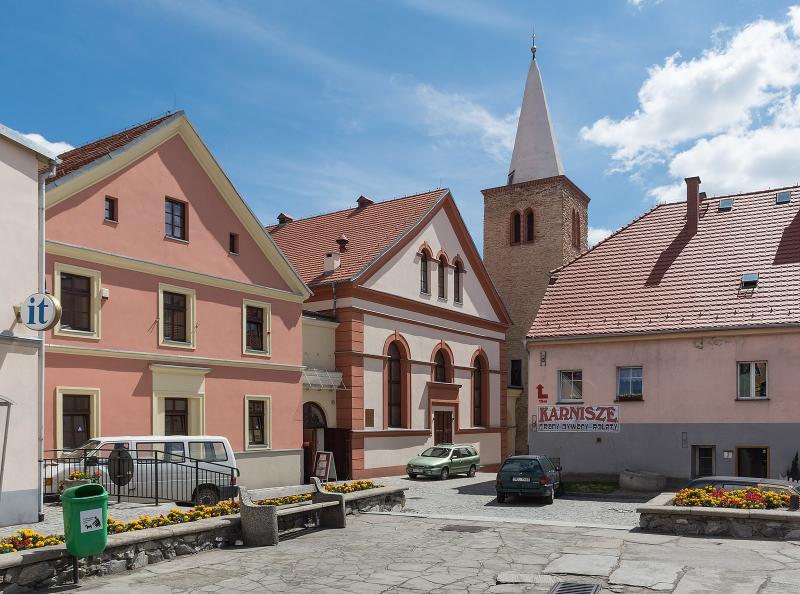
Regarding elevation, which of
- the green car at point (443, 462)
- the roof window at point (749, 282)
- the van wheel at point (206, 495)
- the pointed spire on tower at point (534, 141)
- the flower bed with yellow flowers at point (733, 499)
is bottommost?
the green car at point (443, 462)

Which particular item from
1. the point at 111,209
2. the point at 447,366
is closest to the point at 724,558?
the point at 111,209

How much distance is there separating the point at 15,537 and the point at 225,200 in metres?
16.1

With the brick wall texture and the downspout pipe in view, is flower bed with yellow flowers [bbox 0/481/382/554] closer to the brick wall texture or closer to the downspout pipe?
the downspout pipe

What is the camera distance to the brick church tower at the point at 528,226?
48.2m

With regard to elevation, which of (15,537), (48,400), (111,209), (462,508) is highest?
(111,209)

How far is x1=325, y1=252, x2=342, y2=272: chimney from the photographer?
32.9 metres

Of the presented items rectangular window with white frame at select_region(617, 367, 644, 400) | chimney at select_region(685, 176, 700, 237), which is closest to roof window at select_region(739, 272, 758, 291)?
chimney at select_region(685, 176, 700, 237)

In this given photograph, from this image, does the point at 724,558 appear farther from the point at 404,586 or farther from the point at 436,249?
the point at 436,249

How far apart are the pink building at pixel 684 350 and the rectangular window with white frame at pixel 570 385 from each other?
36 mm

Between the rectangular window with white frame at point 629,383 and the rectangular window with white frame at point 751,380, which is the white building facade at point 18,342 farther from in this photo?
the rectangular window with white frame at point 751,380

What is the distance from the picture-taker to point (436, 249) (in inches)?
1470

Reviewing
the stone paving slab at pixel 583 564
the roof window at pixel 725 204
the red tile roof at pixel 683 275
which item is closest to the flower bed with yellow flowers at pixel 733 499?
the stone paving slab at pixel 583 564

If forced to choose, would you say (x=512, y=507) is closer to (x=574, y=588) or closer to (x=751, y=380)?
(x=751, y=380)

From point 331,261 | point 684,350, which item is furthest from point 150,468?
point 684,350
